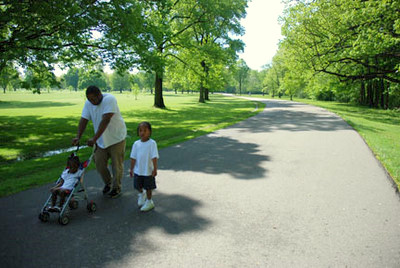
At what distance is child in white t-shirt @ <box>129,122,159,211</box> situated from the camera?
3928 mm

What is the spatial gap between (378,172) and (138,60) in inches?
505

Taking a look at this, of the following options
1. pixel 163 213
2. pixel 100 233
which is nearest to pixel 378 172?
pixel 163 213

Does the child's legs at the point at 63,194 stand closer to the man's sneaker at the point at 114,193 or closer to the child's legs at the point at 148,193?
the man's sneaker at the point at 114,193

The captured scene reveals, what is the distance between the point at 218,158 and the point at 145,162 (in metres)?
3.50

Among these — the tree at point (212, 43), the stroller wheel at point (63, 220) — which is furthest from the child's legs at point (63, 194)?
the tree at point (212, 43)

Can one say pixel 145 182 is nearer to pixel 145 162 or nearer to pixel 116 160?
pixel 145 162

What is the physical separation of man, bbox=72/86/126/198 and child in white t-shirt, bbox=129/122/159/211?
56 cm

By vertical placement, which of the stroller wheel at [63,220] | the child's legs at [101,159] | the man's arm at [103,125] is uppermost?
the man's arm at [103,125]

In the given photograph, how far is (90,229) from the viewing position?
11.2ft

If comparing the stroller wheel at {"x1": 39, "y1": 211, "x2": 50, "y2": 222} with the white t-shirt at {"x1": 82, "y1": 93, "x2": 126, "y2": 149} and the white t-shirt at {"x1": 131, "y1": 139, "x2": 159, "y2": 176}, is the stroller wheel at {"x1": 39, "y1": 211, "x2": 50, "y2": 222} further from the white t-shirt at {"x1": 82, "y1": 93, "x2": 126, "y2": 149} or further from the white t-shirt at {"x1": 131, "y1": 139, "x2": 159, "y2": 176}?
the white t-shirt at {"x1": 131, "y1": 139, "x2": 159, "y2": 176}

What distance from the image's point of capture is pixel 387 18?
14.1 metres

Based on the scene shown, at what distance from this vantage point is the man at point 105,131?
13.2 feet

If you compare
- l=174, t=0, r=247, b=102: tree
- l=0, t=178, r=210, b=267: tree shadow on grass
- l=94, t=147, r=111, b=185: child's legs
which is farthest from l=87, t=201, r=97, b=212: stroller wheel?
l=174, t=0, r=247, b=102: tree

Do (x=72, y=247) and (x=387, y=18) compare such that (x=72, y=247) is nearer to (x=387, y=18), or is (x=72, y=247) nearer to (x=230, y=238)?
(x=230, y=238)
